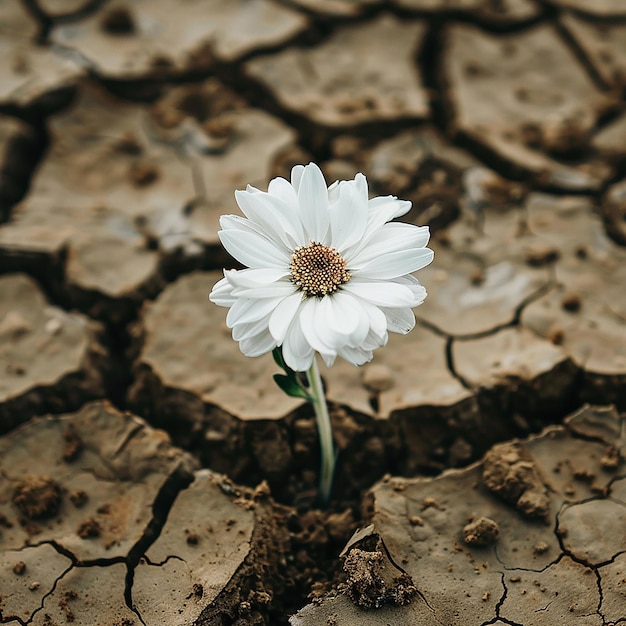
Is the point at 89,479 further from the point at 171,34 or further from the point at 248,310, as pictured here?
the point at 171,34

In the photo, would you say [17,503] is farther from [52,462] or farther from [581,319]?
[581,319]

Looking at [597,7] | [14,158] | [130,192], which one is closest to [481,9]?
[597,7]

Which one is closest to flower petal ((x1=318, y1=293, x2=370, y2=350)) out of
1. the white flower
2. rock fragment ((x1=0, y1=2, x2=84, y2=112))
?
the white flower

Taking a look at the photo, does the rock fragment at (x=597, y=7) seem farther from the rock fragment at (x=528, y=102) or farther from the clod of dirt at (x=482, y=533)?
the clod of dirt at (x=482, y=533)

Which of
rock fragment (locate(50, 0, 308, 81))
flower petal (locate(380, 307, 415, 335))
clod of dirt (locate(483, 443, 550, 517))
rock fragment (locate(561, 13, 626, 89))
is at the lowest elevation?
clod of dirt (locate(483, 443, 550, 517))

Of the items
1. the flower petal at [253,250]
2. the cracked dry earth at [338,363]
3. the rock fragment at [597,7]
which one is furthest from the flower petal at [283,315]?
the rock fragment at [597,7]

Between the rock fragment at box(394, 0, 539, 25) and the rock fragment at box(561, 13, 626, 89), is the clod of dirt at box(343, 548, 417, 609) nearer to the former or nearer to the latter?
the rock fragment at box(561, 13, 626, 89)

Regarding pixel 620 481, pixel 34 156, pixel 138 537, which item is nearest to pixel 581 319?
pixel 620 481
